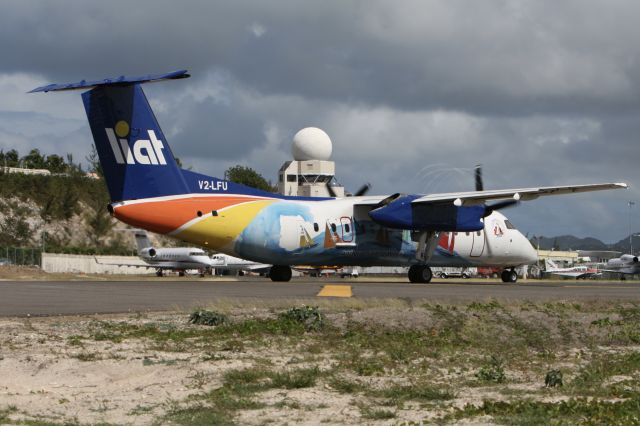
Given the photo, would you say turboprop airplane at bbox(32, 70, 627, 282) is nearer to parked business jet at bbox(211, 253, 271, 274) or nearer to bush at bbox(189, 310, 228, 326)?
bush at bbox(189, 310, 228, 326)

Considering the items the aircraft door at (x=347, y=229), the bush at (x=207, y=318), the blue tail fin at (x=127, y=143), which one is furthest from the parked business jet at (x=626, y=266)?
the bush at (x=207, y=318)

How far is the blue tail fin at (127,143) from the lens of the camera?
117 ft

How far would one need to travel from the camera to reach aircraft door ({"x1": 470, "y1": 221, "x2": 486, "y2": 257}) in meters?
47.5

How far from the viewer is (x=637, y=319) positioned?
2053 centimetres

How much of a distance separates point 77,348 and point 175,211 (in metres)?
22.1

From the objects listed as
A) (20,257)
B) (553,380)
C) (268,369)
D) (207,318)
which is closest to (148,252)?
(20,257)

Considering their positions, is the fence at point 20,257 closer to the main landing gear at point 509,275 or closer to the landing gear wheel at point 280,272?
the landing gear wheel at point 280,272

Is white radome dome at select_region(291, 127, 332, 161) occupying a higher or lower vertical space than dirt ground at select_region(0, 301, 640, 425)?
higher

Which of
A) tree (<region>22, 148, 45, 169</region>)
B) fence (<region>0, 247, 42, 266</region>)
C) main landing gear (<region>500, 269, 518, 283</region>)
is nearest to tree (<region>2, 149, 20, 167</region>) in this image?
tree (<region>22, 148, 45, 169</region>)

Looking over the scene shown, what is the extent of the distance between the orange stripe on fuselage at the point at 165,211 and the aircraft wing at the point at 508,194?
33.7 feet

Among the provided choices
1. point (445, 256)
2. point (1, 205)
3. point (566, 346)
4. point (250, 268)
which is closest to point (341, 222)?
point (445, 256)

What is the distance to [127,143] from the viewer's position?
36094mm

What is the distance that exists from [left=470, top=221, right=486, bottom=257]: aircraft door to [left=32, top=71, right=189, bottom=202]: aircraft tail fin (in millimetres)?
17575

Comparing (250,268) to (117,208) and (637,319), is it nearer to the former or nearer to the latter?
(117,208)
